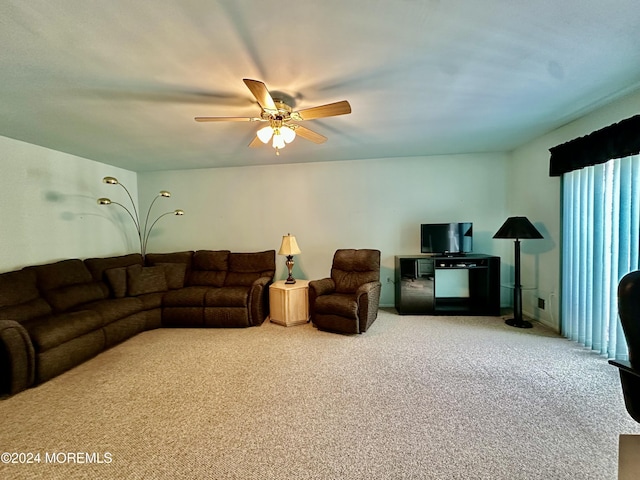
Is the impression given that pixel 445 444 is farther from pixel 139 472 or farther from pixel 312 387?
pixel 139 472

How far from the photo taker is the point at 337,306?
3344 mm

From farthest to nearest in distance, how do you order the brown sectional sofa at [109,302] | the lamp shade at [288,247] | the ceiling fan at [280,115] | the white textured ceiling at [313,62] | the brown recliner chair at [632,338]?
1. the lamp shade at [288,247]
2. the brown sectional sofa at [109,302]
3. the ceiling fan at [280,115]
4. the white textured ceiling at [313,62]
5. the brown recliner chair at [632,338]

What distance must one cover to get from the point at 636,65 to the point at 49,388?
5.29 metres

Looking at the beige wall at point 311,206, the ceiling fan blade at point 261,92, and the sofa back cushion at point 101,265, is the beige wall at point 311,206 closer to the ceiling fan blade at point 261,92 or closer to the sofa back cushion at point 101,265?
the sofa back cushion at point 101,265

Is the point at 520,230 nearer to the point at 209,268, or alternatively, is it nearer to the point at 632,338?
the point at 632,338

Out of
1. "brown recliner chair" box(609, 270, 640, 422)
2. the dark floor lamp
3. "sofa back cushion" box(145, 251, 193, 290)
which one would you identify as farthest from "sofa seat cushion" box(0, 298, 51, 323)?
the dark floor lamp

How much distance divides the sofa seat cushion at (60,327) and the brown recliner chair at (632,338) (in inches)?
162

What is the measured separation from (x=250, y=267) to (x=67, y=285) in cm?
226

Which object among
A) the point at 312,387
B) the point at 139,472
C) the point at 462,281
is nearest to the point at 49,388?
the point at 139,472

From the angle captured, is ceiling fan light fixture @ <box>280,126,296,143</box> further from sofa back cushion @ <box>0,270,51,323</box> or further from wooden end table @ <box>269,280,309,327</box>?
sofa back cushion @ <box>0,270,51,323</box>

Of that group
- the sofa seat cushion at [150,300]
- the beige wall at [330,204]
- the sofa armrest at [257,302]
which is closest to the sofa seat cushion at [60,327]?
the sofa seat cushion at [150,300]

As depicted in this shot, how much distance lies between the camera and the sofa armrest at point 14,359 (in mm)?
2209

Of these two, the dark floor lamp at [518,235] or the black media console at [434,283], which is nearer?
the dark floor lamp at [518,235]

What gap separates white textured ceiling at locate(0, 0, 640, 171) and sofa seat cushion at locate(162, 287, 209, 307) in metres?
2.13
